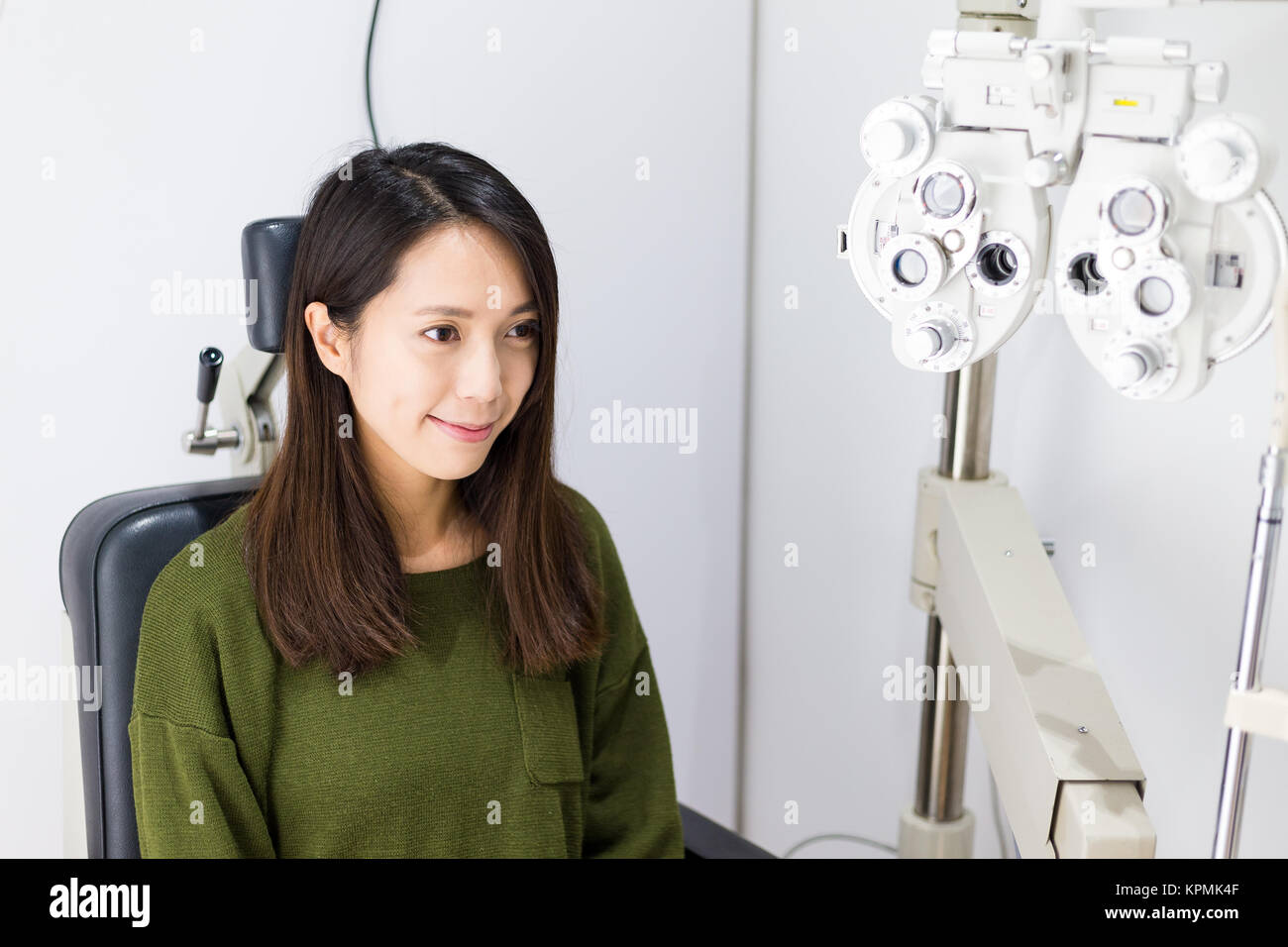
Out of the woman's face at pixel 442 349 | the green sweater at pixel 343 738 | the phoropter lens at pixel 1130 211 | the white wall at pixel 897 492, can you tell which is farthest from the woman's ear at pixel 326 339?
the white wall at pixel 897 492

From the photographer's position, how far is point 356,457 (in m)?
1.23

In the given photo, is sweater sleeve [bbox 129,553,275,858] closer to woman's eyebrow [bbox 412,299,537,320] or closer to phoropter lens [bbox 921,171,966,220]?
woman's eyebrow [bbox 412,299,537,320]

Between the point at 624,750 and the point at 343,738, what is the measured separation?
36cm

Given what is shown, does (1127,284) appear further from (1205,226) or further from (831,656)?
(831,656)

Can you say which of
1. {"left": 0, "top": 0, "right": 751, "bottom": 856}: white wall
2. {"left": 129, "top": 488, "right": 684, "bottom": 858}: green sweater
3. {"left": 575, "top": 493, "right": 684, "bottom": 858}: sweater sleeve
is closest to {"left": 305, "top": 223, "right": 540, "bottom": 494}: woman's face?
{"left": 129, "top": 488, "right": 684, "bottom": 858}: green sweater

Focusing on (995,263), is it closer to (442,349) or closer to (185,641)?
(442,349)

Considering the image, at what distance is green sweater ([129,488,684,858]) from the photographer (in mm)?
1120

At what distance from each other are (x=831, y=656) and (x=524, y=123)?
0.91 metres

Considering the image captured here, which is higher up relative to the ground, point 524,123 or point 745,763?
point 524,123

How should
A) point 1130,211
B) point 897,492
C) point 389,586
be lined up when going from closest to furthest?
point 1130,211
point 389,586
point 897,492

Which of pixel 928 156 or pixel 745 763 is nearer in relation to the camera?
pixel 928 156

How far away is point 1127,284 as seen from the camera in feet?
2.66

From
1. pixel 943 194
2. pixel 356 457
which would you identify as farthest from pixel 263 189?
pixel 943 194
